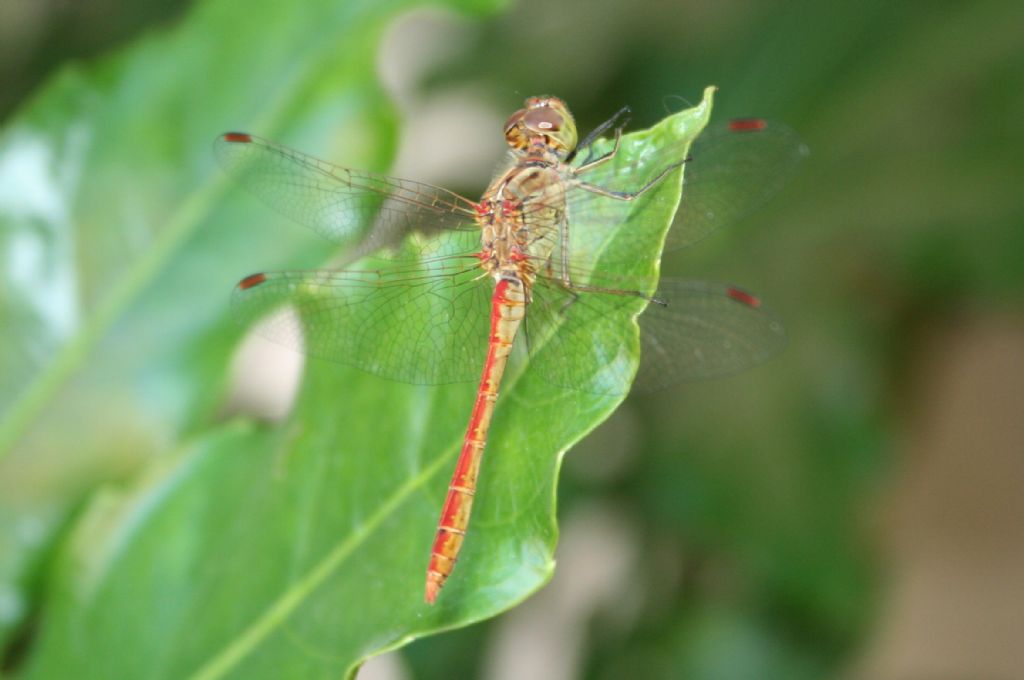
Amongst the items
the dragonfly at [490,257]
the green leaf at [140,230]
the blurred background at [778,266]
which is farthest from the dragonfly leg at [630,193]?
the blurred background at [778,266]

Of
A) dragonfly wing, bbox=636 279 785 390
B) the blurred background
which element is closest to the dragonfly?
dragonfly wing, bbox=636 279 785 390

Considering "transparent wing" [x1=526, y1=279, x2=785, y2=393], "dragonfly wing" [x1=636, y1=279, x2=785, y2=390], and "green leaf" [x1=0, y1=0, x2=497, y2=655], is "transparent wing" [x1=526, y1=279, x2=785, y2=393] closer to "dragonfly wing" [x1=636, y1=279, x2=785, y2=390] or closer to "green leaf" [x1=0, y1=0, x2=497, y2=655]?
"dragonfly wing" [x1=636, y1=279, x2=785, y2=390]

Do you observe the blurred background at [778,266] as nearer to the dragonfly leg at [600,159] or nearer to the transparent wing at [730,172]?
the transparent wing at [730,172]

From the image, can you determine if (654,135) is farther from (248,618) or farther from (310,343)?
(248,618)

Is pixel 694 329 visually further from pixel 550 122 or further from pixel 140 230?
pixel 140 230

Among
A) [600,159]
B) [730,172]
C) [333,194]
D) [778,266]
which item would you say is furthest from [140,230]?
[778,266]
